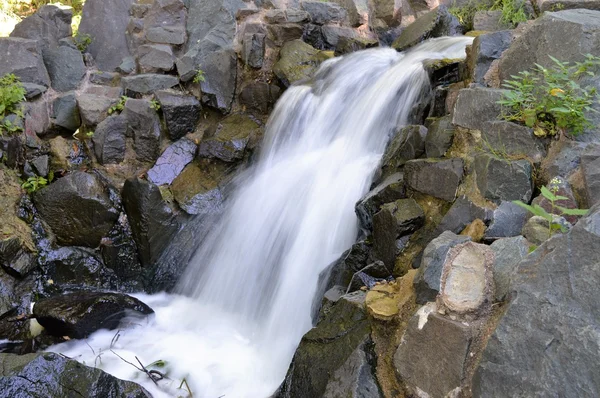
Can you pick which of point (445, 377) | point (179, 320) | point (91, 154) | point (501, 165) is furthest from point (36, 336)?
point (501, 165)

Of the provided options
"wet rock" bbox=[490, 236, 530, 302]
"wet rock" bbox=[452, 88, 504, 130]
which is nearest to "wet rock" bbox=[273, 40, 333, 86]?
"wet rock" bbox=[452, 88, 504, 130]

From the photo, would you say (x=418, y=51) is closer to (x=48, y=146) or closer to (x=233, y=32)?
(x=233, y=32)

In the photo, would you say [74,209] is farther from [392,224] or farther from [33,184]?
[392,224]

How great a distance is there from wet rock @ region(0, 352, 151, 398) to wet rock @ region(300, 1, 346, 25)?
19.5 ft

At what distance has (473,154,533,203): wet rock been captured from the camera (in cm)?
314

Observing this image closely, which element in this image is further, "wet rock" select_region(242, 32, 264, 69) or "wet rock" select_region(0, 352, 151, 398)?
"wet rock" select_region(242, 32, 264, 69)

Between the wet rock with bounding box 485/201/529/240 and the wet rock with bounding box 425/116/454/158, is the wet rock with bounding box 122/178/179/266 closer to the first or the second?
the wet rock with bounding box 425/116/454/158

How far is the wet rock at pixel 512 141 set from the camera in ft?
10.7

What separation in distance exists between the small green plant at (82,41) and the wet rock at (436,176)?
524 cm

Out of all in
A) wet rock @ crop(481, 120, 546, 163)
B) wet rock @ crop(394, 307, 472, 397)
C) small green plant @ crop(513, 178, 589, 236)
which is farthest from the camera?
wet rock @ crop(481, 120, 546, 163)

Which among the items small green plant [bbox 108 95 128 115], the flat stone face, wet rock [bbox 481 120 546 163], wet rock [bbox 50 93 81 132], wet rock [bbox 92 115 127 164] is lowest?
wet rock [bbox 481 120 546 163]

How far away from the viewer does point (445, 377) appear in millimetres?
2170

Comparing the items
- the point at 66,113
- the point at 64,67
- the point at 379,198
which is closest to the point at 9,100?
the point at 66,113

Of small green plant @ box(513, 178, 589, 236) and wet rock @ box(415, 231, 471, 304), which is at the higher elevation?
A: small green plant @ box(513, 178, 589, 236)
